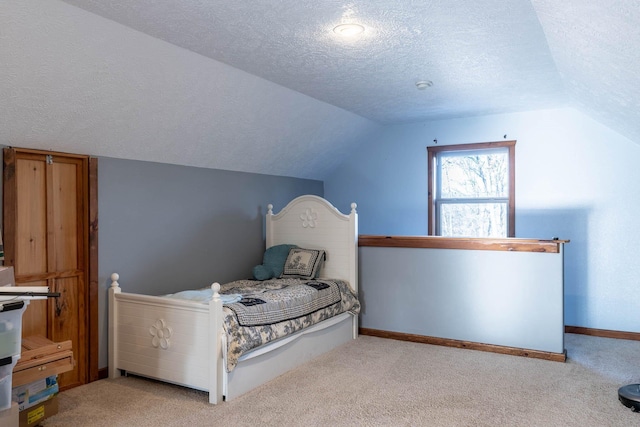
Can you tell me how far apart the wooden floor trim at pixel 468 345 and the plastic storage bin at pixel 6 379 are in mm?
3108

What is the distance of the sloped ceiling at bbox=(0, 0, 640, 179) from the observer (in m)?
2.51

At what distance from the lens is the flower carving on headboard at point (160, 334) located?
11.0 feet

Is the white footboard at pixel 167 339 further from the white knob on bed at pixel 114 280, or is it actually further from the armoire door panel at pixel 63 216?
the armoire door panel at pixel 63 216

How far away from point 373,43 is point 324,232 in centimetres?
211

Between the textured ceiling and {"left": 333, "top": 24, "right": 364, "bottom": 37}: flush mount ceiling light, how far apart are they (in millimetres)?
47

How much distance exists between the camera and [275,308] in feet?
11.7

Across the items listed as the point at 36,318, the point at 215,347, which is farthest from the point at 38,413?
the point at 215,347

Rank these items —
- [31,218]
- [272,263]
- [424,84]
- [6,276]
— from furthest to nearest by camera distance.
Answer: [272,263] → [424,84] → [31,218] → [6,276]

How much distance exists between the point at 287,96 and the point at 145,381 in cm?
252

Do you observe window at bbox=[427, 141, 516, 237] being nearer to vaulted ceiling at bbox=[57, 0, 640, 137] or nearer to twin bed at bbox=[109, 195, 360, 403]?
vaulted ceiling at bbox=[57, 0, 640, 137]

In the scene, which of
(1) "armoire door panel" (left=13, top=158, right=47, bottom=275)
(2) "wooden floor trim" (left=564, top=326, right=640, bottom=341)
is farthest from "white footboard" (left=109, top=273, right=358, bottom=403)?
(2) "wooden floor trim" (left=564, top=326, right=640, bottom=341)

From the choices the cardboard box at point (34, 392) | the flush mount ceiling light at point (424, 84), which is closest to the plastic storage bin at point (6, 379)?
the cardboard box at point (34, 392)

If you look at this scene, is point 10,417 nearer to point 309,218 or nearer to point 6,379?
point 6,379

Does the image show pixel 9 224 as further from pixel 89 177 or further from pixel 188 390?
pixel 188 390
